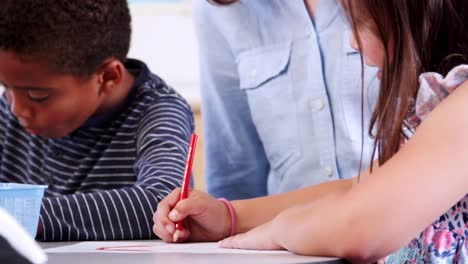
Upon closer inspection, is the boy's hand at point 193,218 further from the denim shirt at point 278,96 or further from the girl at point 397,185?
the denim shirt at point 278,96

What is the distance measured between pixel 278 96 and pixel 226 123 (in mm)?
146

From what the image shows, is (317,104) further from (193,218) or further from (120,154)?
(193,218)

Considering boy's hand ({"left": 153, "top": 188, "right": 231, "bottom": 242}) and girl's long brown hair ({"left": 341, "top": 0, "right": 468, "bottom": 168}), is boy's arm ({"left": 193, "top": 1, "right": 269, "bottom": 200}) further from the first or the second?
girl's long brown hair ({"left": 341, "top": 0, "right": 468, "bottom": 168})

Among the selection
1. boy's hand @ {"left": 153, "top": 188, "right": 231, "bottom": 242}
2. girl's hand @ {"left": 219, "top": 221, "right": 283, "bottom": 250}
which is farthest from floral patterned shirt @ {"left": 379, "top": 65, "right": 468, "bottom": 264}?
boy's hand @ {"left": 153, "top": 188, "right": 231, "bottom": 242}

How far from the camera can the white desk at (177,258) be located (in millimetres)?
668

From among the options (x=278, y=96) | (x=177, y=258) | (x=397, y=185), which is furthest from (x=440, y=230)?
(x=278, y=96)

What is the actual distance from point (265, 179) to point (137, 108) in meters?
0.32

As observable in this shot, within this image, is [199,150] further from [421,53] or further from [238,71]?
[421,53]

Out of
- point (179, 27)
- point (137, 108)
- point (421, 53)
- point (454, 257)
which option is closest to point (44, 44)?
point (137, 108)

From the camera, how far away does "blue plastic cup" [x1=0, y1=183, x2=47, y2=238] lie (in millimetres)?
789

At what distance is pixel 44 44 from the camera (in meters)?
1.25

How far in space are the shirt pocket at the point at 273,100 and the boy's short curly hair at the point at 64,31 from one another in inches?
10.3

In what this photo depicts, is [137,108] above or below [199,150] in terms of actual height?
above

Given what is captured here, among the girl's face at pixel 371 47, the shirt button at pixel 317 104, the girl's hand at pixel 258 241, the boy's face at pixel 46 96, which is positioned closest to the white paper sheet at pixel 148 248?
the girl's hand at pixel 258 241
